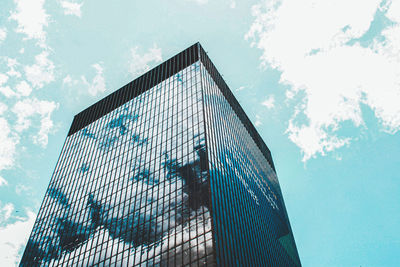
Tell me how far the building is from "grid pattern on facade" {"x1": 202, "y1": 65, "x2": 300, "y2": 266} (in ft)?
1.01

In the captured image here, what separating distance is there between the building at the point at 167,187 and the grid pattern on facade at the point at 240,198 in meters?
0.31

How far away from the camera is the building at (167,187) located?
4641 cm

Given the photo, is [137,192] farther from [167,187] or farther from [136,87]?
[136,87]

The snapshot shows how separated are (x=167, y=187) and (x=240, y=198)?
14.8 metres

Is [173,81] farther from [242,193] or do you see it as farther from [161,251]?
[161,251]

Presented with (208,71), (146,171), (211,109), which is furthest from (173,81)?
(146,171)

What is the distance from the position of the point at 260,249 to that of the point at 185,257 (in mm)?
21149

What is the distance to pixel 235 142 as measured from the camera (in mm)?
75875

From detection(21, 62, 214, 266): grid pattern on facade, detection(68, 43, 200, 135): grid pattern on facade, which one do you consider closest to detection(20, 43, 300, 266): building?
detection(21, 62, 214, 266): grid pattern on facade

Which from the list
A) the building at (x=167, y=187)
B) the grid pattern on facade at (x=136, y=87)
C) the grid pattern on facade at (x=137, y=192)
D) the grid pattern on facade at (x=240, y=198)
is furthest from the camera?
the grid pattern on facade at (x=136, y=87)

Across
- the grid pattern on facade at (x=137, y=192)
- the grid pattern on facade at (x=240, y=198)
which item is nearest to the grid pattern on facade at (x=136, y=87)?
the grid pattern on facade at (x=137, y=192)

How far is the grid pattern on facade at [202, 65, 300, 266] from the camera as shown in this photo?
153 ft

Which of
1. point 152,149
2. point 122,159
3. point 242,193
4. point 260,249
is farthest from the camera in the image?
point 122,159

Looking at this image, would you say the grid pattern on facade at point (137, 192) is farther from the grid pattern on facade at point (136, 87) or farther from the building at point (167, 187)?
the grid pattern on facade at point (136, 87)
